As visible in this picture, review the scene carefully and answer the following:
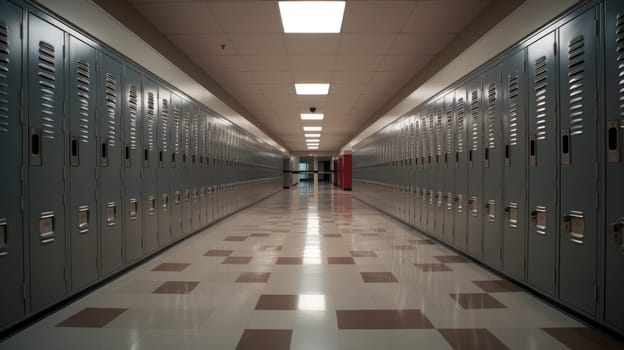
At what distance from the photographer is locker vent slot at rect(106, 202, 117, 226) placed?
2.82 m

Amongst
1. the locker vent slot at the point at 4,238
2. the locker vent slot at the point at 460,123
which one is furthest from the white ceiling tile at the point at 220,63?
the locker vent slot at the point at 4,238

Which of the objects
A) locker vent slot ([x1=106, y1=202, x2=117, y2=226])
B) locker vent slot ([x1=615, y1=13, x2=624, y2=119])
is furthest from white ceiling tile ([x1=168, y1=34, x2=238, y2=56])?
locker vent slot ([x1=615, y1=13, x2=624, y2=119])

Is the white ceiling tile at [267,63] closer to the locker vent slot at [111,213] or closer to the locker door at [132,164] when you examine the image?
the locker door at [132,164]

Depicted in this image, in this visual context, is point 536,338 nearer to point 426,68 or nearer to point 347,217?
point 426,68

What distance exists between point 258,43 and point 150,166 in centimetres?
201

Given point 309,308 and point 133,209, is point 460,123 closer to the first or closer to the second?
point 309,308

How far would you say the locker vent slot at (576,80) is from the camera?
2.04 meters

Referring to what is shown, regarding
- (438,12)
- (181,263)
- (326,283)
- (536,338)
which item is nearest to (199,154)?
(181,263)

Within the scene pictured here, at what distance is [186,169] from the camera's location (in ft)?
15.5

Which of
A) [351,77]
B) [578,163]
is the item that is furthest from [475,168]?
[351,77]

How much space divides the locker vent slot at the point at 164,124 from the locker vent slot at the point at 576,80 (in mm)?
3709

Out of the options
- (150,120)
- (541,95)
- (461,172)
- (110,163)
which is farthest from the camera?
(461,172)

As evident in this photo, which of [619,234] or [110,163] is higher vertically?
[110,163]

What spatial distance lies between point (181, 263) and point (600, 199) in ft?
11.1
